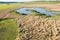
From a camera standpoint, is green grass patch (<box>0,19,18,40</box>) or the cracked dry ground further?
green grass patch (<box>0,19,18,40</box>)

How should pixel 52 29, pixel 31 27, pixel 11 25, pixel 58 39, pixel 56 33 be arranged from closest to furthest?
pixel 58 39, pixel 56 33, pixel 52 29, pixel 31 27, pixel 11 25

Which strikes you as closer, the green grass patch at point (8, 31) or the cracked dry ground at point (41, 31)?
the cracked dry ground at point (41, 31)

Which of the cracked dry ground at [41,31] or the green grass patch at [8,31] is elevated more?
the cracked dry ground at [41,31]

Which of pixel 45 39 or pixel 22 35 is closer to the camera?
pixel 45 39

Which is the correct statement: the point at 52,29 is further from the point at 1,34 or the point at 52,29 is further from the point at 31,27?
the point at 1,34

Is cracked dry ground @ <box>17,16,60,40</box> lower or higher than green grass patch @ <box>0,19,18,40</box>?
higher

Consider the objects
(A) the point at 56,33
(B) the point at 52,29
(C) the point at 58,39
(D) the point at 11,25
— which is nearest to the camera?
(C) the point at 58,39

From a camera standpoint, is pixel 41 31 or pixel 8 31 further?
pixel 8 31

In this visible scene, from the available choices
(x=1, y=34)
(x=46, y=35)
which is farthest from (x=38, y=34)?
(x=1, y=34)

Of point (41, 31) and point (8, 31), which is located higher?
point (41, 31)
